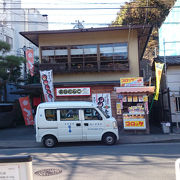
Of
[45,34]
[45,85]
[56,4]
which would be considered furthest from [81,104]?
[45,34]

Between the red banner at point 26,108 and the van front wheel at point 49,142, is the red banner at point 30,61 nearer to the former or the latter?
the red banner at point 26,108

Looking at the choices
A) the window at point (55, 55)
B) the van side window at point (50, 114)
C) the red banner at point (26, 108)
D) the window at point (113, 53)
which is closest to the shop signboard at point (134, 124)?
the van side window at point (50, 114)

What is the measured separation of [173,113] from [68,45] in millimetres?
9141

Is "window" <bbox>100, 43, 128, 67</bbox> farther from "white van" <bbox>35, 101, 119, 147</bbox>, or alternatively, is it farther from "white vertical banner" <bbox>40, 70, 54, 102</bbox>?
"white van" <bbox>35, 101, 119, 147</bbox>

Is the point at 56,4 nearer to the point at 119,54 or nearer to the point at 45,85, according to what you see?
the point at 45,85

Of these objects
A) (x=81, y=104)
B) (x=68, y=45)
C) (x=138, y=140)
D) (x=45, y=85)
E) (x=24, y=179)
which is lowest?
(x=138, y=140)

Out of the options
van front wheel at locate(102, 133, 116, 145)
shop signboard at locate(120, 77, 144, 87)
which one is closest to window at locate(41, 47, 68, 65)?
shop signboard at locate(120, 77, 144, 87)

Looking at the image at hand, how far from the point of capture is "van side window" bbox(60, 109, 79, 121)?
35.3 ft

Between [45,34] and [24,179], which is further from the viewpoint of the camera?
[45,34]

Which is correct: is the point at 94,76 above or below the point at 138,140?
above

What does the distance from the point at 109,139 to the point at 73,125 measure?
6.05 ft

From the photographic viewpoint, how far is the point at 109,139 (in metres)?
10.7

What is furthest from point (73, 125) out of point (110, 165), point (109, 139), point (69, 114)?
point (110, 165)

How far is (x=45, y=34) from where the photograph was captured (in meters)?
17.0
